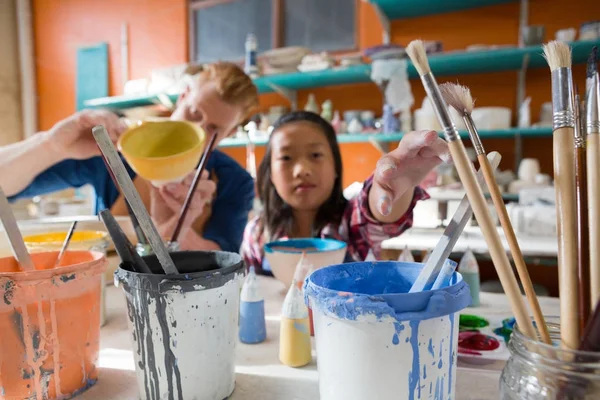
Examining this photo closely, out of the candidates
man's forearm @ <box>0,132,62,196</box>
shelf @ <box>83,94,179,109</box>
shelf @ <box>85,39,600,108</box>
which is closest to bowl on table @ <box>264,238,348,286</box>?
man's forearm @ <box>0,132,62,196</box>

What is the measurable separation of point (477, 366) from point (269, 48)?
306 centimetres

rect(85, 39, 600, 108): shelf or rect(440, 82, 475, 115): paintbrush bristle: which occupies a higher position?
rect(85, 39, 600, 108): shelf

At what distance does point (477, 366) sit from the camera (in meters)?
0.58

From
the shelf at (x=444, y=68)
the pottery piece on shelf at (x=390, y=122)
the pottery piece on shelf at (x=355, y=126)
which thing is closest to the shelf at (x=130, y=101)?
the shelf at (x=444, y=68)

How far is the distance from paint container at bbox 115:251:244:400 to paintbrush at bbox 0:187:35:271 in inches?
6.1

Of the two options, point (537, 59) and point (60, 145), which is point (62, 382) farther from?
point (537, 59)

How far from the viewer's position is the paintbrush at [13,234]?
499 millimetres

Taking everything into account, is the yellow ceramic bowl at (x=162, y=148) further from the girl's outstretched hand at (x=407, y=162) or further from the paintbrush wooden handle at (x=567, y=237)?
the paintbrush wooden handle at (x=567, y=237)

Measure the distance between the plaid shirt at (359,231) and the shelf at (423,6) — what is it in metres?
1.80

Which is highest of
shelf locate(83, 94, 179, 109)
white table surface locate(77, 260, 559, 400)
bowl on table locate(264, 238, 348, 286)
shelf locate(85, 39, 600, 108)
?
shelf locate(85, 39, 600, 108)

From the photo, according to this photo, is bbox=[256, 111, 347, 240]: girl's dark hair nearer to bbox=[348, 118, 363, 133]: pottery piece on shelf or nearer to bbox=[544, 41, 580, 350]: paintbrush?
bbox=[544, 41, 580, 350]: paintbrush

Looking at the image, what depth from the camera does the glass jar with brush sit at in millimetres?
323

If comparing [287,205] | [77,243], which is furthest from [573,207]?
[287,205]

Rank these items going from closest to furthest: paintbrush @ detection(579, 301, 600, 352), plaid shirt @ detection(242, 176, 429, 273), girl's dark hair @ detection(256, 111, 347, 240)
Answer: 1. paintbrush @ detection(579, 301, 600, 352)
2. plaid shirt @ detection(242, 176, 429, 273)
3. girl's dark hair @ detection(256, 111, 347, 240)
